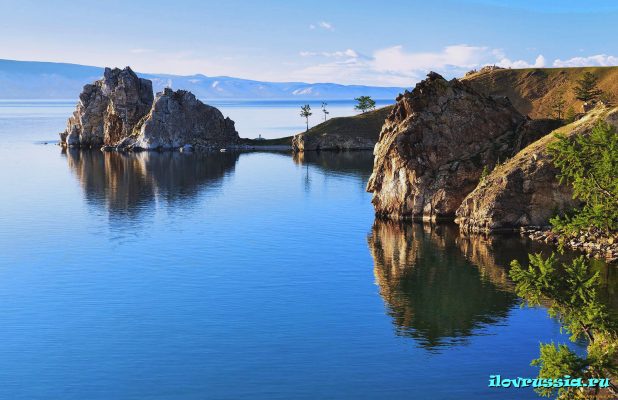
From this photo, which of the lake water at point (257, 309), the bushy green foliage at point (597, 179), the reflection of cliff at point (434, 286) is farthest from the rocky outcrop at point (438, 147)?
the bushy green foliage at point (597, 179)

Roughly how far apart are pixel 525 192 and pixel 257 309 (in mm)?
54108

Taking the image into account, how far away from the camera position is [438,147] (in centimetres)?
12875

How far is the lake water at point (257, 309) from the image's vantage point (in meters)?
57.4

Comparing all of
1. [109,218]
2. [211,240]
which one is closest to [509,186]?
[211,240]

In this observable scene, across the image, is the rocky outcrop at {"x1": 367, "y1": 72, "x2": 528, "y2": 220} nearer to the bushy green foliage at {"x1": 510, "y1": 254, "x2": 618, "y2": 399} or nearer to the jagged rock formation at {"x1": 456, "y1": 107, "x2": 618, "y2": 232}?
the jagged rock formation at {"x1": 456, "y1": 107, "x2": 618, "y2": 232}

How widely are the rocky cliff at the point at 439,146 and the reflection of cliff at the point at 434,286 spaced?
26.7 feet

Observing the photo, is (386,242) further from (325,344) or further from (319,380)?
(319,380)

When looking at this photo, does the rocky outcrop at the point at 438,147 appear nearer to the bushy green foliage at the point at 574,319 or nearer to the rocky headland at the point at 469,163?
the rocky headland at the point at 469,163

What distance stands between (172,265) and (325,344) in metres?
38.9

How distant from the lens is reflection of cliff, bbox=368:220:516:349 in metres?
71.9

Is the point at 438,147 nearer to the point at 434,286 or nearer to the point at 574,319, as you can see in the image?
Result: the point at 434,286

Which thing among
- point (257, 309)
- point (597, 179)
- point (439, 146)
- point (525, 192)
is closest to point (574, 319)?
point (597, 179)

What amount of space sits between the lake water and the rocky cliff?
658 cm

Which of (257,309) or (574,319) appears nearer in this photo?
(574,319)
